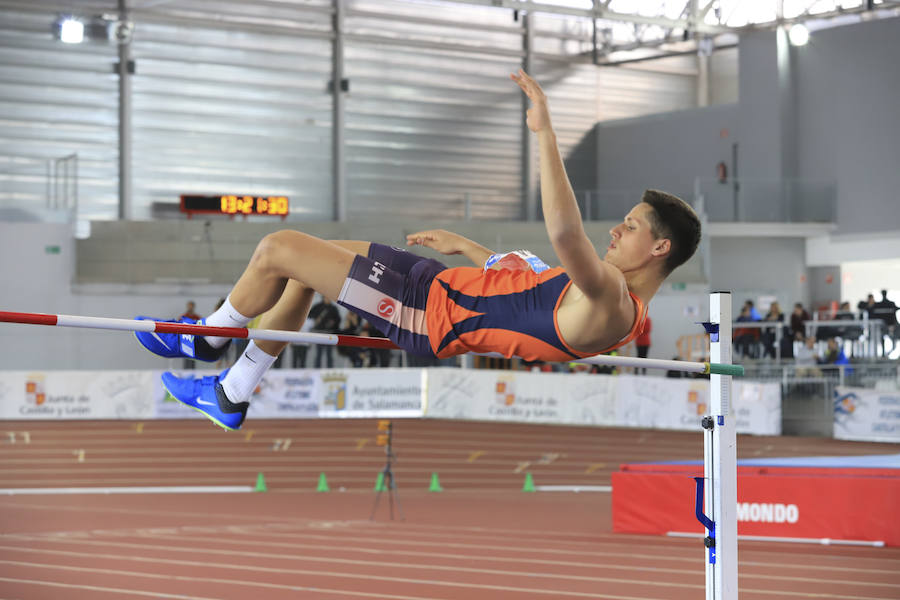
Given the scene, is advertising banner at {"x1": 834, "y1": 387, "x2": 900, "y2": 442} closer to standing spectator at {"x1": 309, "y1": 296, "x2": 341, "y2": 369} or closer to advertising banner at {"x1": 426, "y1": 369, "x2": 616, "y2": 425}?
advertising banner at {"x1": 426, "y1": 369, "x2": 616, "y2": 425}

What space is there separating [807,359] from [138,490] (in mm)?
7873

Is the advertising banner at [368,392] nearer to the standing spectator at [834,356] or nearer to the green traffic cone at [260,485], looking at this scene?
the green traffic cone at [260,485]

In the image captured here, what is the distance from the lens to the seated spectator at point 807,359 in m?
13.4

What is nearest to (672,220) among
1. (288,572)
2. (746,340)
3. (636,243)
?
(636,243)

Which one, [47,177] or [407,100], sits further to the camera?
[407,100]

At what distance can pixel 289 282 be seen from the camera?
336 centimetres

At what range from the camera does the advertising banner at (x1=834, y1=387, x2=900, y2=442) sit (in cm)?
1303

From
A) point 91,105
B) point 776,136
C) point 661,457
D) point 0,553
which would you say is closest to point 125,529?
Answer: point 0,553

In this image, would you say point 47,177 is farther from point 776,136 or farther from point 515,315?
point 515,315

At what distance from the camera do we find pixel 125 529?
9055mm

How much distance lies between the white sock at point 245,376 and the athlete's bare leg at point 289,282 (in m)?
0.03

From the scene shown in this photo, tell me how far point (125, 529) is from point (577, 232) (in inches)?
286

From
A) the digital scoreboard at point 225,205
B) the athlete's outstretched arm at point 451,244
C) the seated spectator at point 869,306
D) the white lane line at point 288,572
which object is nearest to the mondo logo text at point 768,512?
the white lane line at point 288,572

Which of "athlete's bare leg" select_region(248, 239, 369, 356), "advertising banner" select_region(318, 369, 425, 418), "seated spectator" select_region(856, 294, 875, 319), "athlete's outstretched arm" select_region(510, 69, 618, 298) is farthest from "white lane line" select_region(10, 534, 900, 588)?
"seated spectator" select_region(856, 294, 875, 319)
